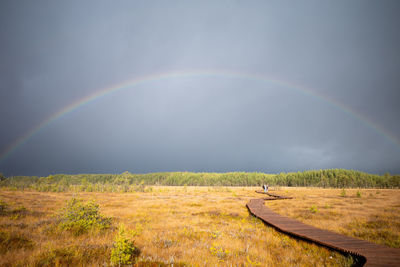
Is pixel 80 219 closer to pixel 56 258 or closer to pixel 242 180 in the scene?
pixel 56 258

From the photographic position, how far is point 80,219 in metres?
10.1

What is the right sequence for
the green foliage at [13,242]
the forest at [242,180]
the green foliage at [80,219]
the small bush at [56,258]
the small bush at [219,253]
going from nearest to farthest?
the small bush at [56,258], the small bush at [219,253], the green foliage at [13,242], the green foliage at [80,219], the forest at [242,180]

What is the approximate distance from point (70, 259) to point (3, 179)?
240 feet

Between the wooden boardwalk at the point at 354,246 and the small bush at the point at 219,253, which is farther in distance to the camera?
the small bush at the point at 219,253

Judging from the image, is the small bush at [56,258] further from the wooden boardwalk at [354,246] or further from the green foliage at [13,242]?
the wooden boardwalk at [354,246]

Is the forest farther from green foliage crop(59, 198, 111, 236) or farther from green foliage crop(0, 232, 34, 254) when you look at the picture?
green foliage crop(0, 232, 34, 254)

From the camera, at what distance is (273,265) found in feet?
19.5

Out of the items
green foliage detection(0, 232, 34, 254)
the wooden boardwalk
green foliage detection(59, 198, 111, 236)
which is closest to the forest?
green foliage detection(59, 198, 111, 236)

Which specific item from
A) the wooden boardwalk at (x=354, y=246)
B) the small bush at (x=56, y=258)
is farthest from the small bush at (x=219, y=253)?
the small bush at (x=56, y=258)

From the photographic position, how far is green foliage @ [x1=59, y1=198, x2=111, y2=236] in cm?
952

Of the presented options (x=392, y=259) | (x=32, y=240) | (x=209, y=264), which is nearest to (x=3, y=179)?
(x=32, y=240)

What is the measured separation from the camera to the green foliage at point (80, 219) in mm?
9523

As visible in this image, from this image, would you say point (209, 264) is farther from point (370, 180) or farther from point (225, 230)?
point (370, 180)

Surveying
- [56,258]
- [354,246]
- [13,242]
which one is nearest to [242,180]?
[354,246]
